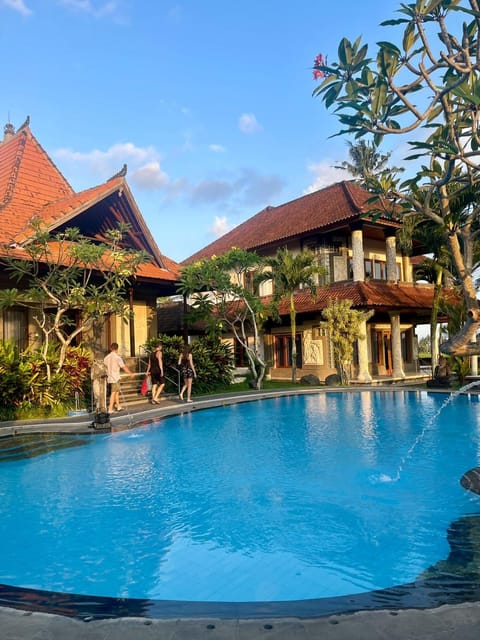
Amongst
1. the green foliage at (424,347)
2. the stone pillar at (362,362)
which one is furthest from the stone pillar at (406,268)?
the green foliage at (424,347)

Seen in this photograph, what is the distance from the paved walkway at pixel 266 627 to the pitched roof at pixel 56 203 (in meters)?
13.3

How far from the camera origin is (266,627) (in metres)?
2.73

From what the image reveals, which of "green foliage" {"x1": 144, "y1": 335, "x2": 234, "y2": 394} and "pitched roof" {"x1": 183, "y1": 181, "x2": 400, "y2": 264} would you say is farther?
"pitched roof" {"x1": 183, "y1": 181, "x2": 400, "y2": 264}

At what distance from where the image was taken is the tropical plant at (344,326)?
1880 cm

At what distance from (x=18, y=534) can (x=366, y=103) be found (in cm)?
669

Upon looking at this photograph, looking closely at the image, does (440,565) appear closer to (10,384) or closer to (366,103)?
(366,103)

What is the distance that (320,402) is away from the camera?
48.5 feet

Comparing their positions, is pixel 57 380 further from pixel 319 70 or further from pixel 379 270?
pixel 379 270

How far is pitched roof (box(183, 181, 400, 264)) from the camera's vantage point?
21375 mm

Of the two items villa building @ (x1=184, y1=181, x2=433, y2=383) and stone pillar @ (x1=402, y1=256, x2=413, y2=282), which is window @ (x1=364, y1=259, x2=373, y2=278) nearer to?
villa building @ (x1=184, y1=181, x2=433, y2=383)

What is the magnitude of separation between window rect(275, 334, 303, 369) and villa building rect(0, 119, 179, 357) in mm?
7773

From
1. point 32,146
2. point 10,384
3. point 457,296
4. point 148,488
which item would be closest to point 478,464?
point 148,488

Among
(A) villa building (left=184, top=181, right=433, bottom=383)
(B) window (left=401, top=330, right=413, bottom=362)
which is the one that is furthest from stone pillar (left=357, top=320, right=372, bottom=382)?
(B) window (left=401, top=330, right=413, bottom=362)

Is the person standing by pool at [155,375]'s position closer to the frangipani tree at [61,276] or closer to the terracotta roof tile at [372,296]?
the frangipani tree at [61,276]
